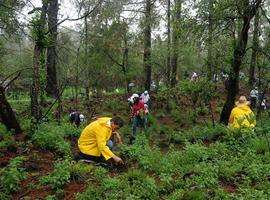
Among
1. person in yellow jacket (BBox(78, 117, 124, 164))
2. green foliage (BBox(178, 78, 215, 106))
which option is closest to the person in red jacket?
green foliage (BBox(178, 78, 215, 106))

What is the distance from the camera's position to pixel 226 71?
46.2 feet

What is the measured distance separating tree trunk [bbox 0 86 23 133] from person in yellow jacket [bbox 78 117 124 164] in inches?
137

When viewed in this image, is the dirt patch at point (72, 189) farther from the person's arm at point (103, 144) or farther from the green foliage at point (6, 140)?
the green foliage at point (6, 140)

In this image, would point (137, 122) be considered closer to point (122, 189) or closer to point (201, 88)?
point (201, 88)

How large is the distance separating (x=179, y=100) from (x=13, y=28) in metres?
13.7

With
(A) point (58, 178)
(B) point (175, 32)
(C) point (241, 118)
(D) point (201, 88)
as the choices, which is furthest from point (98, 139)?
(B) point (175, 32)

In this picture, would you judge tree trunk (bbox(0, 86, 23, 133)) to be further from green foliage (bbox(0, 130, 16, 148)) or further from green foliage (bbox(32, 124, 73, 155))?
green foliage (bbox(32, 124, 73, 155))

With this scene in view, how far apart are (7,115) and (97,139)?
4.07 meters

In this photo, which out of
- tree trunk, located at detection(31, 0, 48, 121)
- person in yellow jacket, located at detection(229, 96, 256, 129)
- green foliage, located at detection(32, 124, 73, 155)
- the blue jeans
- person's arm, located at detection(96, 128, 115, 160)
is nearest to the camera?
person's arm, located at detection(96, 128, 115, 160)

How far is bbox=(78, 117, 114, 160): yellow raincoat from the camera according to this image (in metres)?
7.65

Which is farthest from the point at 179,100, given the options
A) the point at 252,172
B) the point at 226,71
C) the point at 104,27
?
the point at 252,172

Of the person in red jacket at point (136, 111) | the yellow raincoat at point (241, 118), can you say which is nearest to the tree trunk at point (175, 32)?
the person in red jacket at point (136, 111)

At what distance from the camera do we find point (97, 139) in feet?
25.5

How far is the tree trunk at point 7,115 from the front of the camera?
10.3 metres
